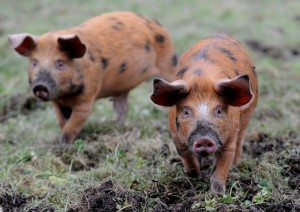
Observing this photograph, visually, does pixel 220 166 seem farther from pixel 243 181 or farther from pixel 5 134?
pixel 5 134

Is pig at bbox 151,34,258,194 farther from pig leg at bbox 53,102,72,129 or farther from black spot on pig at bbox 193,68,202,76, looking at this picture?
pig leg at bbox 53,102,72,129

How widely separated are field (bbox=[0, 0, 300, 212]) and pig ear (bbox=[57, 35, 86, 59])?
0.95 meters

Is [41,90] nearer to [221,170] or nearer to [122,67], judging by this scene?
[122,67]

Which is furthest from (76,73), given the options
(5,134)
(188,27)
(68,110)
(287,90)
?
(188,27)

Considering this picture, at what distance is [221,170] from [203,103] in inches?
26.3

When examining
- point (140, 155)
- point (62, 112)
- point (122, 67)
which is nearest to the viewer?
point (140, 155)

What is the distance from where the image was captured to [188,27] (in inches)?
518

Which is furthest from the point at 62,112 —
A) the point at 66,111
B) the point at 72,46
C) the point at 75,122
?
the point at 72,46

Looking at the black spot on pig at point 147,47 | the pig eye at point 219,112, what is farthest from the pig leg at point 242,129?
the black spot on pig at point 147,47

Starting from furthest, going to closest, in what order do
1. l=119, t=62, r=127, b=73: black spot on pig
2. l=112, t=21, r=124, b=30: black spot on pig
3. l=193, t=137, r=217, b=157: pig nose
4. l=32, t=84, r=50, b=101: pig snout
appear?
l=112, t=21, r=124, b=30: black spot on pig
l=119, t=62, r=127, b=73: black spot on pig
l=32, t=84, r=50, b=101: pig snout
l=193, t=137, r=217, b=157: pig nose

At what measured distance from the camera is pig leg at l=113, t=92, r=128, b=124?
8609 mm

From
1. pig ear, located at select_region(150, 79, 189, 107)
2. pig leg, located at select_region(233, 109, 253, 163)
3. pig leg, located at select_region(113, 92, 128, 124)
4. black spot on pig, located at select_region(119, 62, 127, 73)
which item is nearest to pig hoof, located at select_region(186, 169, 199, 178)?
pig leg, located at select_region(233, 109, 253, 163)

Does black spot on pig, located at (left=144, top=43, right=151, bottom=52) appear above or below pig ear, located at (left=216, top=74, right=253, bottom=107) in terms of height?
below

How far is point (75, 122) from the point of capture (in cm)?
783
